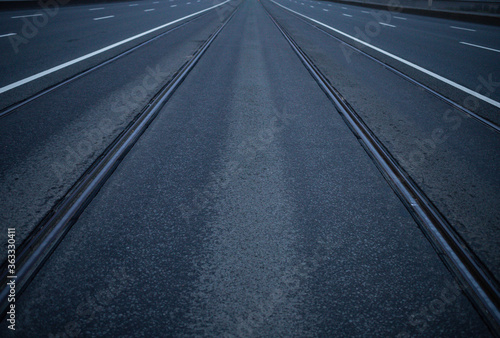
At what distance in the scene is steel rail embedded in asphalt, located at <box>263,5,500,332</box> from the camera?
6.06 ft

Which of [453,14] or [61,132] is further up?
[453,14]

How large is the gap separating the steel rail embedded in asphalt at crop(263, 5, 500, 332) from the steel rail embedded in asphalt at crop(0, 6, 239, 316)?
2.88 metres

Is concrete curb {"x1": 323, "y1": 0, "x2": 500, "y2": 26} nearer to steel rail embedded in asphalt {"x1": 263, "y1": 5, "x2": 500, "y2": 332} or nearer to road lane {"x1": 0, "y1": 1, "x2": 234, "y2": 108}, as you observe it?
road lane {"x1": 0, "y1": 1, "x2": 234, "y2": 108}

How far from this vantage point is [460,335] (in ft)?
5.40

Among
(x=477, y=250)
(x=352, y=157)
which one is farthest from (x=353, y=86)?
(x=477, y=250)

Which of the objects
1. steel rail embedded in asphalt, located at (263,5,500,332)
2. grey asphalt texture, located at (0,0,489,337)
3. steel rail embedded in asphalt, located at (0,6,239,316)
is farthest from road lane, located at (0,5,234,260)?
steel rail embedded in asphalt, located at (263,5,500,332)

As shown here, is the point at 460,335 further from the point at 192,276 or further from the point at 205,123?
the point at 205,123

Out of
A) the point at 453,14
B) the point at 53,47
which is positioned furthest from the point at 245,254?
the point at 453,14

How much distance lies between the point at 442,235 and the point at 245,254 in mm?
1587

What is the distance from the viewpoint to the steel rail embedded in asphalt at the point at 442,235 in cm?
185

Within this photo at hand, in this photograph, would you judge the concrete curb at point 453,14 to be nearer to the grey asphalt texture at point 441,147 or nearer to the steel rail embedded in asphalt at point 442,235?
the grey asphalt texture at point 441,147

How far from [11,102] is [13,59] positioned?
3.30 m

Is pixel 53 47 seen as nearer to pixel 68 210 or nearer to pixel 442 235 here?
pixel 68 210

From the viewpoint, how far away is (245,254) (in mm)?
2166
